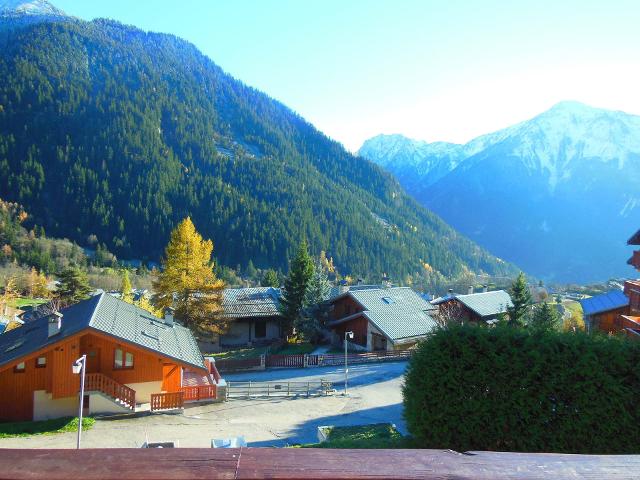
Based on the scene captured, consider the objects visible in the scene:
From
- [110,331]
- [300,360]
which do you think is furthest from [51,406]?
[300,360]

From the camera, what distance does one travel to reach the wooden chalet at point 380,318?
142 feet

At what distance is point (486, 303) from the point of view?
54.0 meters

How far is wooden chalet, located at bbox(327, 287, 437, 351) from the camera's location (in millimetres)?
43250

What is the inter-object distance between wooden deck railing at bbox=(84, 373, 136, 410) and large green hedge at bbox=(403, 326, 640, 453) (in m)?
16.6

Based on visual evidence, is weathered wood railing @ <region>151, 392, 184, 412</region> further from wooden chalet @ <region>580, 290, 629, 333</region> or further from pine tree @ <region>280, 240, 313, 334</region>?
wooden chalet @ <region>580, 290, 629, 333</region>

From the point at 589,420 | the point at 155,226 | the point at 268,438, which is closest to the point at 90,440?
the point at 268,438

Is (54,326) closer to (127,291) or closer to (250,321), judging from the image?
(250,321)

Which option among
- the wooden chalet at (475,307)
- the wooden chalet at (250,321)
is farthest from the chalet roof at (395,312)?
the wooden chalet at (250,321)

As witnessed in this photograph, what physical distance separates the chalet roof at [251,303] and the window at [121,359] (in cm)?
2199

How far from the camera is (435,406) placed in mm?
11977

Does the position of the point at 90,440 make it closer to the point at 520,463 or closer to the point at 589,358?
the point at 589,358

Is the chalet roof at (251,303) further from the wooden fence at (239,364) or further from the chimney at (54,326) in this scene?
the chimney at (54,326)

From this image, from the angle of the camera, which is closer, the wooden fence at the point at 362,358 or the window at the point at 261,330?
the wooden fence at the point at 362,358

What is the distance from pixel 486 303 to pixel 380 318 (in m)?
16.4
